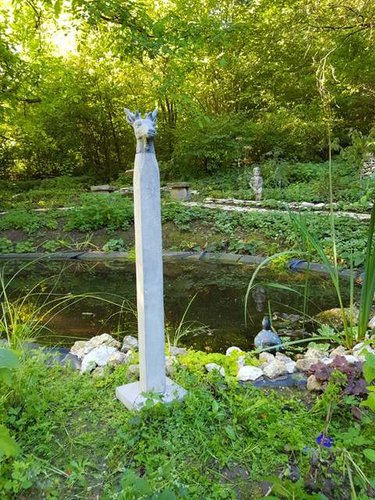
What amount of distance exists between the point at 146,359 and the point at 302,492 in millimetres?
Result: 727

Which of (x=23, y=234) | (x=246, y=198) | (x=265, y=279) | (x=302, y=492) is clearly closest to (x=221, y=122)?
(x=246, y=198)

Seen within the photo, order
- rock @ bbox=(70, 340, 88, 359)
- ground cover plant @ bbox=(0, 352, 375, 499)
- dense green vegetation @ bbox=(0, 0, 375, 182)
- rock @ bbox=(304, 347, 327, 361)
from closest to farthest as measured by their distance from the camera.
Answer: ground cover plant @ bbox=(0, 352, 375, 499) < rock @ bbox=(304, 347, 327, 361) < rock @ bbox=(70, 340, 88, 359) < dense green vegetation @ bbox=(0, 0, 375, 182)

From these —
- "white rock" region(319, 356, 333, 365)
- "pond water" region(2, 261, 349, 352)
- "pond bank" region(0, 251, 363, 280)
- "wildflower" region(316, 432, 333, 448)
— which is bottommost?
"pond water" region(2, 261, 349, 352)

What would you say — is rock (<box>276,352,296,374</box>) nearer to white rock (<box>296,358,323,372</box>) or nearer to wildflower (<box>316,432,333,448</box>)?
white rock (<box>296,358,323,372</box>)

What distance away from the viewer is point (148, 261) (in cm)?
150

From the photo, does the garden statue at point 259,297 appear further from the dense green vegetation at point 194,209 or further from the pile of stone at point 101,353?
the pile of stone at point 101,353

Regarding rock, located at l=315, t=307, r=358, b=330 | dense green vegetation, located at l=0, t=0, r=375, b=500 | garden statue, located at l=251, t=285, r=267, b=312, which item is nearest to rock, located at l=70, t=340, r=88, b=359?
dense green vegetation, located at l=0, t=0, r=375, b=500

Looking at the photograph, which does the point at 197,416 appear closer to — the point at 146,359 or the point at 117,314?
the point at 146,359

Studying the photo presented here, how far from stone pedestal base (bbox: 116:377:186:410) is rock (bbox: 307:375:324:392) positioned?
58cm

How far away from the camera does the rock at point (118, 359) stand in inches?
80.0

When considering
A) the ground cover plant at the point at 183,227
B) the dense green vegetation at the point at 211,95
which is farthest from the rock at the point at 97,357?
the dense green vegetation at the point at 211,95

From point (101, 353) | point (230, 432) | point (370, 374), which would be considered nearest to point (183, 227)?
point (101, 353)

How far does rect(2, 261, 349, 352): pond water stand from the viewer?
2875 mm

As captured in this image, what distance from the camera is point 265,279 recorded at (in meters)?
4.09
